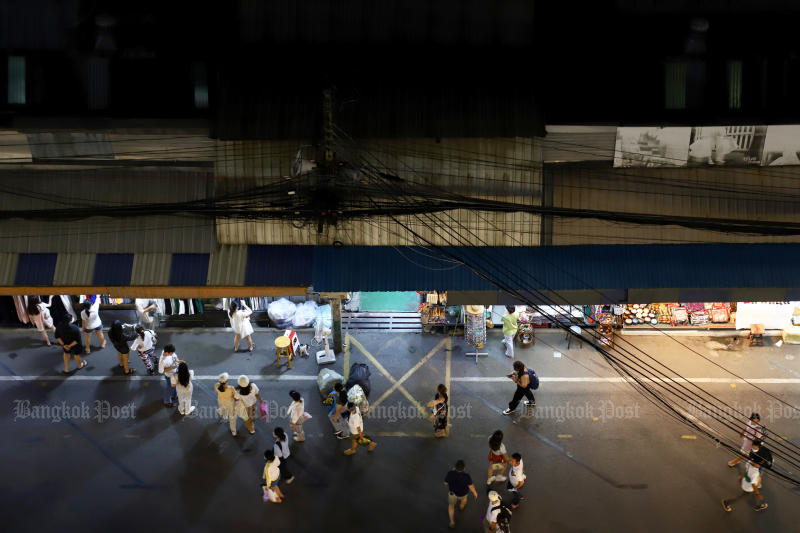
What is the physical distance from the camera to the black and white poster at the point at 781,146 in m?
14.1

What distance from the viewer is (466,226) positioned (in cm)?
1442


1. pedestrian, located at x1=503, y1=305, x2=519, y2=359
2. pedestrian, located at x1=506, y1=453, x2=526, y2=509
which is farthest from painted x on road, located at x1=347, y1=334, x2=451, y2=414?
pedestrian, located at x1=506, y1=453, x2=526, y2=509

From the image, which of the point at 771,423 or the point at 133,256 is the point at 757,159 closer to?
the point at 771,423

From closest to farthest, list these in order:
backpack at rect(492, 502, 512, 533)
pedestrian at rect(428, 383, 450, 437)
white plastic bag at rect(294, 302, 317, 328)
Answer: backpack at rect(492, 502, 512, 533) → pedestrian at rect(428, 383, 450, 437) → white plastic bag at rect(294, 302, 317, 328)

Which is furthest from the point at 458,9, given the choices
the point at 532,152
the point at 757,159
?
the point at 757,159

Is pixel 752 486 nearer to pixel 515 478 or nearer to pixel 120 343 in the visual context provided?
pixel 515 478

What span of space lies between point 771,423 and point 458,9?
13.6 metres

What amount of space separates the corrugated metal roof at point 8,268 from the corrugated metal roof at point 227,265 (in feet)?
16.9

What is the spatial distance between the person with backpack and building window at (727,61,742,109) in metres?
12.5

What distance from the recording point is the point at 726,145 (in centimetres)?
1432

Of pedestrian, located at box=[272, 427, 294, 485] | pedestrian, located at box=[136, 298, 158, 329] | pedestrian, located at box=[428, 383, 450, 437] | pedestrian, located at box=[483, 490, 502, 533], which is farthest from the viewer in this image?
pedestrian, located at box=[136, 298, 158, 329]

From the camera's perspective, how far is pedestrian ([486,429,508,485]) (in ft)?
40.1

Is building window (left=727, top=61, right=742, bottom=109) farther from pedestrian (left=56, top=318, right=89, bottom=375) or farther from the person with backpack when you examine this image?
pedestrian (left=56, top=318, right=89, bottom=375)

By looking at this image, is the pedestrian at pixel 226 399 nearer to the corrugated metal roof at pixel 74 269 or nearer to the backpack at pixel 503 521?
the corrugated metal roof at pixel 74 269
